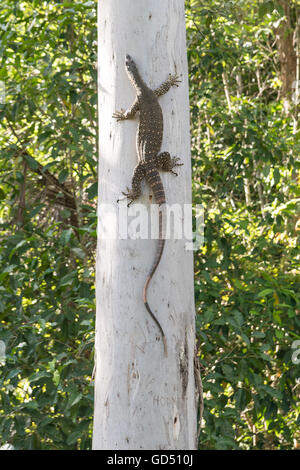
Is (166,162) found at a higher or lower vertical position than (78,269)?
higher

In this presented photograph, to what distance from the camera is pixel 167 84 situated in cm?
227

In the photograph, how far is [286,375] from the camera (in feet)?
12.7

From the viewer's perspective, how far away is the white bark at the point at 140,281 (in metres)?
2.08

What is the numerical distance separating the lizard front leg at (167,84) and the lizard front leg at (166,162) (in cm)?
24

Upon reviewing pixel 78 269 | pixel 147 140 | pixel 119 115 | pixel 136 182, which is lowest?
pixel 78 269

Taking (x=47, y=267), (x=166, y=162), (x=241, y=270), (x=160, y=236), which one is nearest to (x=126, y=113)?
(x=166, y=162)

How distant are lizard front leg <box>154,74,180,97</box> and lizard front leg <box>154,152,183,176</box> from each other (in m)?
0.24

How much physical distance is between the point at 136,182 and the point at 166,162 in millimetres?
153

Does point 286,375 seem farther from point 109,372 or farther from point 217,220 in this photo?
point 109,372

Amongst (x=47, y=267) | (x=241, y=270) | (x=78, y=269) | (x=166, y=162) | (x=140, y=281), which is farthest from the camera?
(x=241, y=270)

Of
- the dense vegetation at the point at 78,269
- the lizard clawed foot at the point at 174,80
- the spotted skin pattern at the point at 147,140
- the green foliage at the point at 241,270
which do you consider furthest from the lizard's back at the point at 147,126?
the green foliage at the point at 241,270

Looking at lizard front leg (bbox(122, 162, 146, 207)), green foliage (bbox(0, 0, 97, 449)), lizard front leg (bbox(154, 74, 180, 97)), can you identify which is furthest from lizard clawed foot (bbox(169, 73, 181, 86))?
green foliage (bbox(0, 0, 97, 449))

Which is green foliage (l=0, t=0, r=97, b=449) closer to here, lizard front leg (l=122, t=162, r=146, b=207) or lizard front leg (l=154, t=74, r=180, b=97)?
lizard front leg (l=122, t=162, r=146, b=207)

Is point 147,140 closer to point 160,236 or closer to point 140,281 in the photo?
point 160,236
